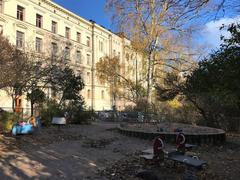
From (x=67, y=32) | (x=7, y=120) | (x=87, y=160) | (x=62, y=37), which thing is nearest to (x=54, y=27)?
(x=62, y=37)

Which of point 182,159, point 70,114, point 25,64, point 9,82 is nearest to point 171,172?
point 182,159

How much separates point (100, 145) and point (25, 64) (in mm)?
6860

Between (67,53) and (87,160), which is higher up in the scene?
(67,53)

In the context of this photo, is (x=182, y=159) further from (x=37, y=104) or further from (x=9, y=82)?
(x=37, y=104)

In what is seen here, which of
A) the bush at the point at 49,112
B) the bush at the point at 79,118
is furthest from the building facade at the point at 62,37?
the bush at the point at 79,118

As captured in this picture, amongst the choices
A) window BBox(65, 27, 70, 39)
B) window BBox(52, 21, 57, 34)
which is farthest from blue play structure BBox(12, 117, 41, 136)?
window BBox(65, 27, 70, 39)

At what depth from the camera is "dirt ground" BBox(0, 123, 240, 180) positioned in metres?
7.34

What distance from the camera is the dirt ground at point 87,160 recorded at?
7340 millimetres

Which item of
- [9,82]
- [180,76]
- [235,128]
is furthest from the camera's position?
[180,76]

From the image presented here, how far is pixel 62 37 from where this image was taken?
4353 centimetres

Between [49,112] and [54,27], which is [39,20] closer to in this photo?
[54,27]

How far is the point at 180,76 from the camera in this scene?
25438mm

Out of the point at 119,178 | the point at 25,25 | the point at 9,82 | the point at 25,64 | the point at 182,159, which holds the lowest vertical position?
the point at 119,178

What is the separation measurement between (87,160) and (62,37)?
3671 centimetres
